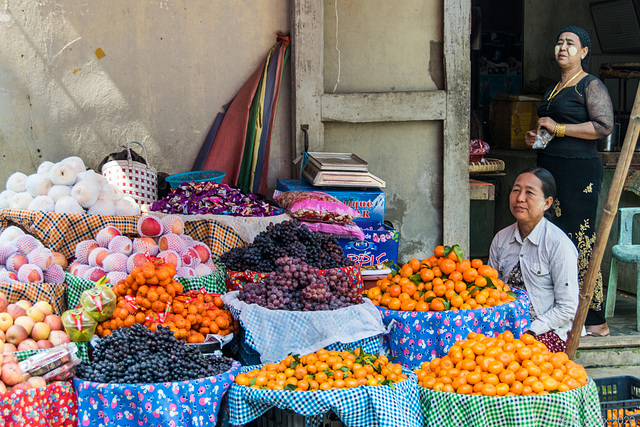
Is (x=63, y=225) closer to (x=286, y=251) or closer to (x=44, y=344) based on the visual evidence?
(x=44, y=344)

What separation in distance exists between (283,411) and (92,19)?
3795 millimetres

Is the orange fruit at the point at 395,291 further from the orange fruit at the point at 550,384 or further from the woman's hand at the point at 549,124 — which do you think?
the woman's hand at the point at 549,124

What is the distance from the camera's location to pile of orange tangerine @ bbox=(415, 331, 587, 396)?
2979 mm

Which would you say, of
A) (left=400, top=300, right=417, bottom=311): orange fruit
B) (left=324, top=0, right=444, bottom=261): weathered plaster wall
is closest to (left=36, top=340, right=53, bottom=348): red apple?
(left=400, top=300, right=417, bottom=311): orange fruit

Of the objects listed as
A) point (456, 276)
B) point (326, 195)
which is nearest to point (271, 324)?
point (456, 276)

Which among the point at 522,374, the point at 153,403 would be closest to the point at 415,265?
the point at 522,374

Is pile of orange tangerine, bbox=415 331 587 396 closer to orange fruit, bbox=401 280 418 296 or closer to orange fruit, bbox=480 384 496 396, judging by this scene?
orange fruit, bbox=480 384 496 396

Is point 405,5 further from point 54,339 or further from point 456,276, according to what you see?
point 54,339

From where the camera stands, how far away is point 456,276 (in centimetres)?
377

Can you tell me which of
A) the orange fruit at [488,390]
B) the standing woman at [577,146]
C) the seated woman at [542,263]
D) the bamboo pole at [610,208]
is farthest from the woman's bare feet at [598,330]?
the orange fruit at [488,390]

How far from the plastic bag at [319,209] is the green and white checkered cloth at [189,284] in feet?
2.33

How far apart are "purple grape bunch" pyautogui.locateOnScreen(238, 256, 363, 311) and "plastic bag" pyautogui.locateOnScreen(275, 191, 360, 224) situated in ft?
3.30

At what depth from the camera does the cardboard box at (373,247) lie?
4.97 m

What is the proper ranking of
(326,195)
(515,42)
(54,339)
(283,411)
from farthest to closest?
1. (515,42)
2. (326,195)
3. (54,339)
4. (283,411)
